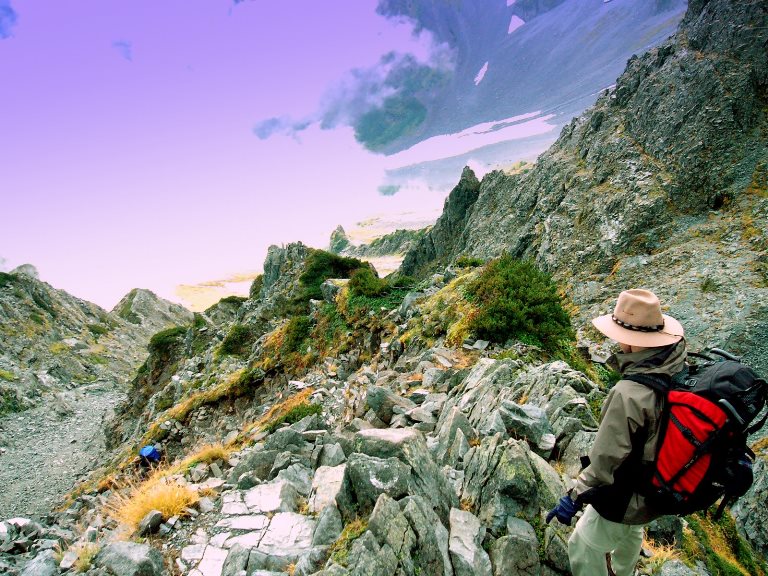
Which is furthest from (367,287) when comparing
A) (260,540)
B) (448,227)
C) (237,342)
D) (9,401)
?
(448,227)

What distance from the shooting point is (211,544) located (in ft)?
19.3

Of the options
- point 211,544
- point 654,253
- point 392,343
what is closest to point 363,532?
point 211,544

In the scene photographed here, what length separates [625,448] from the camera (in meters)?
3.82

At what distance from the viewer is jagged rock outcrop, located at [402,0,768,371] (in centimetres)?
2208

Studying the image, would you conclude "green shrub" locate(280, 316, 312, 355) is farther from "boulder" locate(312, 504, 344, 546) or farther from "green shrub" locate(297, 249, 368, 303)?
"boulder" locate(312, 504, 344, 546)

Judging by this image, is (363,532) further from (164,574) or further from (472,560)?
(164,574)

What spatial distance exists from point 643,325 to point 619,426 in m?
1.13

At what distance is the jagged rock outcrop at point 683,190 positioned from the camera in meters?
22.1

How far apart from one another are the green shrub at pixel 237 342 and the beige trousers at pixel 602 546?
1161 inches

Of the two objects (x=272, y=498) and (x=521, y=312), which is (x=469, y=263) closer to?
(x=521, y=312)

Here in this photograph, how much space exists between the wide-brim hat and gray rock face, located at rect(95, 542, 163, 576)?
6.63 metres

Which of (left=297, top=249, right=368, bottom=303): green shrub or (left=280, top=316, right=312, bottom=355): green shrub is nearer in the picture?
(left=280, top=316, right=312, bottom=355): green shrub

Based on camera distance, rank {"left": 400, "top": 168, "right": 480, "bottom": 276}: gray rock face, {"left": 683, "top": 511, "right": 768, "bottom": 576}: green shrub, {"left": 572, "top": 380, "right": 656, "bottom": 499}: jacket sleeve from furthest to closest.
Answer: {"left": 400, "top": 168, "right": 480, "bottom": 276}: gray rock face → {"left": 683, "top": 511, "right": 768, "bottom": 576}: green shrub → {"left": 572, "top": 380, "right": 656, "bottom": 499}: jacket sleeve

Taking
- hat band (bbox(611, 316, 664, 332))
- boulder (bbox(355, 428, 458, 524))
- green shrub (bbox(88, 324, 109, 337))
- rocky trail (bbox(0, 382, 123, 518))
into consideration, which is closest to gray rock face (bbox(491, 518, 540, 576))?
boulder (bbox(355, 428, 458, 524))
